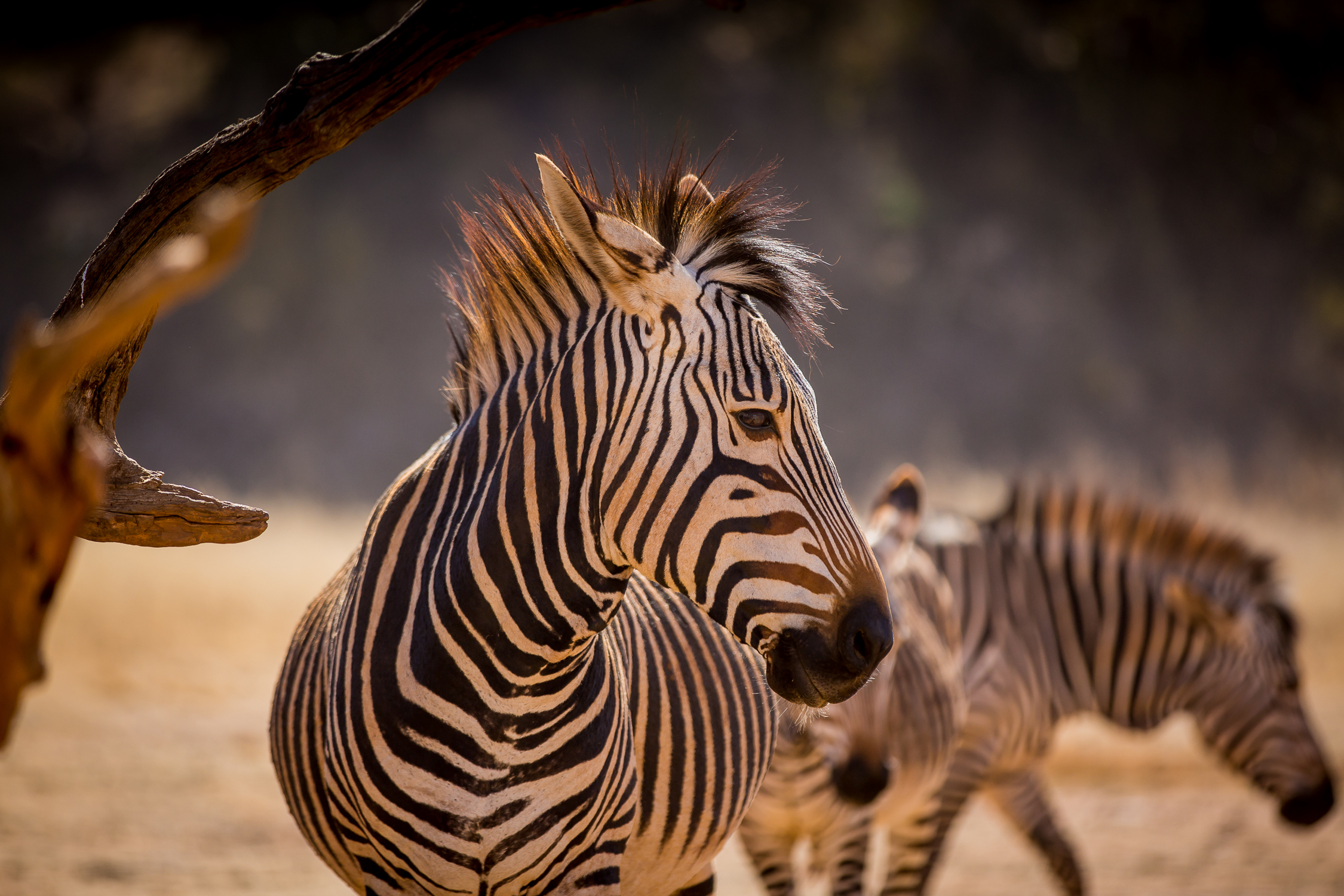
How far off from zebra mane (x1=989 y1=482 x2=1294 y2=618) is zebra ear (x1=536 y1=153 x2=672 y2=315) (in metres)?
5.07

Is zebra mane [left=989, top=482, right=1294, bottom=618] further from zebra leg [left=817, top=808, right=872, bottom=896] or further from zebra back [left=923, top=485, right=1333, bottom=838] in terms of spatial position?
zebra leg [left=817, top=808, right=872, bottom=896]

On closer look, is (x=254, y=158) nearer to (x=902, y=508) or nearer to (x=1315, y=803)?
(x=902, y=508)

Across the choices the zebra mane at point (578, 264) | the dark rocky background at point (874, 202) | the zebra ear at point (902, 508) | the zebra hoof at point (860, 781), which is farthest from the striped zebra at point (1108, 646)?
the dark rocky background at point (874, 202)

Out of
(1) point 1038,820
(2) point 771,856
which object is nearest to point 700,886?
(2) point 771,856

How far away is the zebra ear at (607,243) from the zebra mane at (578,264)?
0.31ft

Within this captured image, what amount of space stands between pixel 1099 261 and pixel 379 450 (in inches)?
717

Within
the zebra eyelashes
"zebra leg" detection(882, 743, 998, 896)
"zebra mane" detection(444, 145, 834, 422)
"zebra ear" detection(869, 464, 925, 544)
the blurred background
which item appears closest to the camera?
the zebra eyelashes

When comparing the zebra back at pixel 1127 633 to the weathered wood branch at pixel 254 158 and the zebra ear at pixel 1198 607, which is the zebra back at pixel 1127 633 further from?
the weathered wood branch at pixel 254 158

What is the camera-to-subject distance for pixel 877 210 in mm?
25812

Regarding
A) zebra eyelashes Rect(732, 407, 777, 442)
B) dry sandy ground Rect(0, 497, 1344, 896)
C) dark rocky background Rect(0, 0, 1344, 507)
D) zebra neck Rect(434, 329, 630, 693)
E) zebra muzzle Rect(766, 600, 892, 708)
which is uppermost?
dark rocky background Rect(0, 0, 1344, 507)

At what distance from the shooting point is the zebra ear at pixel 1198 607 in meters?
5.86

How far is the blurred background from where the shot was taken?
22.2 metres

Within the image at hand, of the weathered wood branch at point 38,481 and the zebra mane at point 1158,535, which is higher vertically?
the zebra mane at point 1158,535

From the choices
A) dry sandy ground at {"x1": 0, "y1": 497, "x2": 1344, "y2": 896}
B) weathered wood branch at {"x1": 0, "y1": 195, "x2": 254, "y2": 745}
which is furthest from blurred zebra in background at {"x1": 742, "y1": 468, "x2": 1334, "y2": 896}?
weathered wood branch at {"x1": 0, "y1": 195, "x2": 254, "y2": 745}
